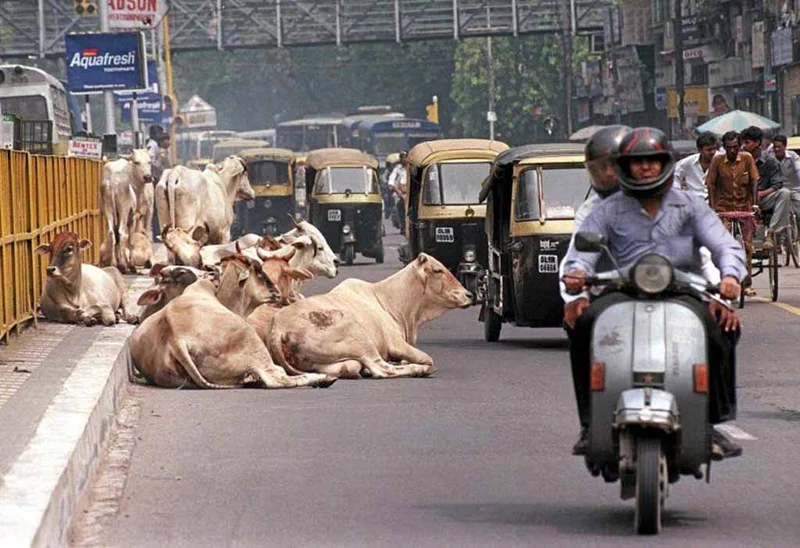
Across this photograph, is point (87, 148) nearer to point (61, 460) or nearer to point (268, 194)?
point (268, 194)

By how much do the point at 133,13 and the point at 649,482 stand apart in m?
30.0

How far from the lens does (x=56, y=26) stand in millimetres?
85625

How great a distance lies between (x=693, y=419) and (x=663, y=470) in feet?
0.82

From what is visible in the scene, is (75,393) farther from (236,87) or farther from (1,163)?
(236,87)

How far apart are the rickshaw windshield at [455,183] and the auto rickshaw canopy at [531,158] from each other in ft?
24.0

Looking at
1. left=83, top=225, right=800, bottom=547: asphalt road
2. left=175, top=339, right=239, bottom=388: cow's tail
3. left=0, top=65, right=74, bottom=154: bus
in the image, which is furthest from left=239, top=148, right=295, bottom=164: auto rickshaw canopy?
left=175, top=339, right=239, bottom=388: cow's tail

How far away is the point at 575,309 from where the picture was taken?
28.9 ft

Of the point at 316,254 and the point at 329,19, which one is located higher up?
the point at 329,19

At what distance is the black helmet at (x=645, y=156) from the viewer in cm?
866

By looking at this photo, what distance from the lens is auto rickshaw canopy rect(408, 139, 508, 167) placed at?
89.9 feet

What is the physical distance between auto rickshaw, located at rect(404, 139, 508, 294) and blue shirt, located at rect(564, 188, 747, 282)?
52.2 ft

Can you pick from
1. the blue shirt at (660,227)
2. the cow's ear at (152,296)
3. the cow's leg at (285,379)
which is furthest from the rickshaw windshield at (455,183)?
the blue shirt at (660,227)

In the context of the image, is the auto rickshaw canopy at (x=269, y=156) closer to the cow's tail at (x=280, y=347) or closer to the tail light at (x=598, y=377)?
the cow's tail at (x=280, y=347)

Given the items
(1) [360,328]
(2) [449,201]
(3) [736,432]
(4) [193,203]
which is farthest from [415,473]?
(4) [193,203]
